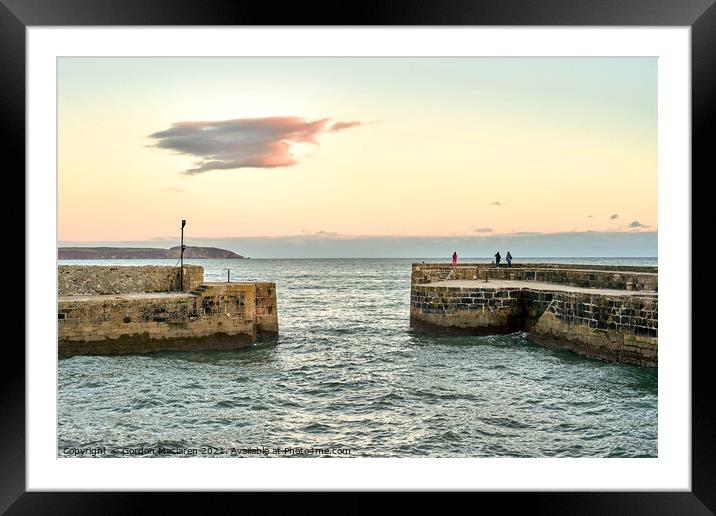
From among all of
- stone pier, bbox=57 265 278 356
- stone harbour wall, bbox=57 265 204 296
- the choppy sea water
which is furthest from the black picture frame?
stone harbour wall, bbox=57 265 204 296

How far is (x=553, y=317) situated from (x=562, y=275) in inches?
157

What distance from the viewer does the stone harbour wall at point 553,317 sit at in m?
11.2

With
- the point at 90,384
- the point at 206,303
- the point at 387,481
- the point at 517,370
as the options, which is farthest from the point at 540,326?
the point at 387,481

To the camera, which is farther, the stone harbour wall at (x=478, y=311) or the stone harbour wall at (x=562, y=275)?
the stone harbour wall at (x=478, y=311)

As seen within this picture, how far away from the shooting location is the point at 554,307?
14016mm

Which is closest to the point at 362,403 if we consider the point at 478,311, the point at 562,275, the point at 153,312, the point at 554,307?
the point at 153,312

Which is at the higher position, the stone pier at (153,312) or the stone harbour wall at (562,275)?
the stone harbour wall at (562,275)

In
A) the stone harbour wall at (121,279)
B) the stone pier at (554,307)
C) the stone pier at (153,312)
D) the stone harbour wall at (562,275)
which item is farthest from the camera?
the stone harbour wall at (121,279)
